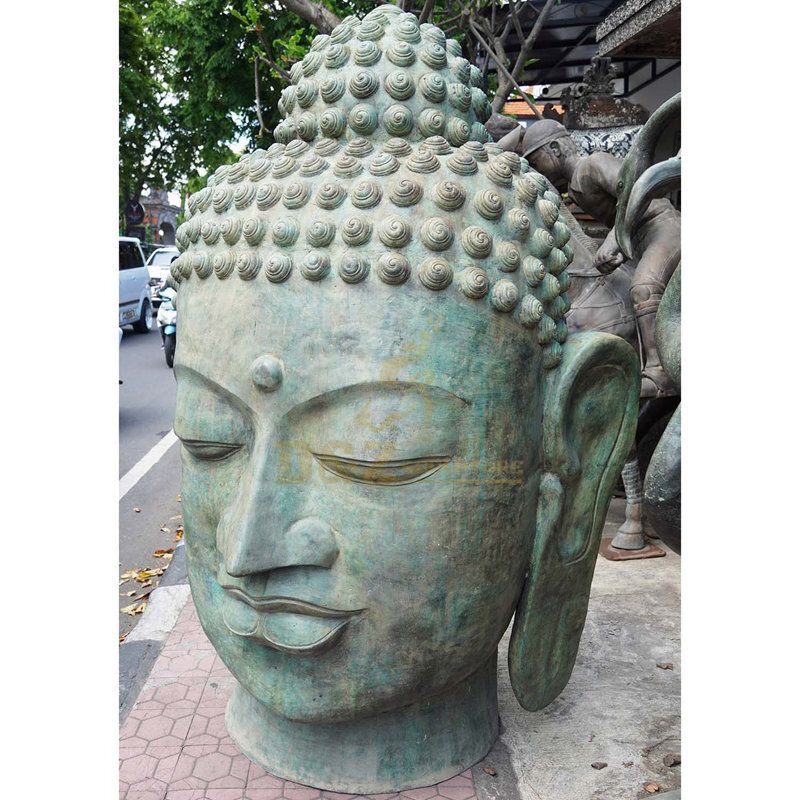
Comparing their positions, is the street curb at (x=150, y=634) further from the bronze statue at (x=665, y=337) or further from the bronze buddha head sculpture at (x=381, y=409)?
the bronze statue at (x=665, y=337)

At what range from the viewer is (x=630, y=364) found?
260cm

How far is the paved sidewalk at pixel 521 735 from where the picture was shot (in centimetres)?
266

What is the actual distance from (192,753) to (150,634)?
1.14 m

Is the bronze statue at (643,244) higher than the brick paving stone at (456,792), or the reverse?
the bronze statue at (643,244)

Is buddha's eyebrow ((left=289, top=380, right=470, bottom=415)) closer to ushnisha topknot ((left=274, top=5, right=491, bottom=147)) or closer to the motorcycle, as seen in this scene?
ushnisha topknot ((left=274, top=5, right=491, bottom=147))

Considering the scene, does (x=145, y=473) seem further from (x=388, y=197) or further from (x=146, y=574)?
(x=388, y=197)

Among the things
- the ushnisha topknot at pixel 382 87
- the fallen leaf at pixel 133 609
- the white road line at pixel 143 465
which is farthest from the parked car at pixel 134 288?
the ushnisha topknot at pixel 382 87

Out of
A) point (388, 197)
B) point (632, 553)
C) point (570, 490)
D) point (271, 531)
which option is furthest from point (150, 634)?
point (632, 553)

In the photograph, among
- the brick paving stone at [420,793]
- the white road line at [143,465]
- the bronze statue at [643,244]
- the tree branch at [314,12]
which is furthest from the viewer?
the white road line at [143,465]

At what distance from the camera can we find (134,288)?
18.5 meters

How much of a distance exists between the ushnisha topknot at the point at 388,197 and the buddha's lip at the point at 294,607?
871mm

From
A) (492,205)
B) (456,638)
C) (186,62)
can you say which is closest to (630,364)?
(492,205)

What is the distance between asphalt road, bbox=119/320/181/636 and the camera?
5691 millimetres

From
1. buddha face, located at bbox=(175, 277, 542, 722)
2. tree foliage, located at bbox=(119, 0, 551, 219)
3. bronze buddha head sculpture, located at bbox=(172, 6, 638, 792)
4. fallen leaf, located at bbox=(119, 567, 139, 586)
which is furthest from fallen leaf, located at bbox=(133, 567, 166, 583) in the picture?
tree foliage, located at bbox=(119, 0, 551, 219)
